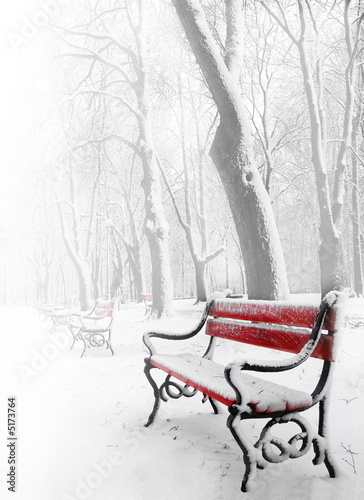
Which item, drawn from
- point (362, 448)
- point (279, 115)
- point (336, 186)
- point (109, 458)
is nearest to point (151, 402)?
point (109, 458)

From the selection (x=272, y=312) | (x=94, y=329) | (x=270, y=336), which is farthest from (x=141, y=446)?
(x=94, y=329)

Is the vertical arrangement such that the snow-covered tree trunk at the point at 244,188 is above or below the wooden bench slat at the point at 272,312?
above

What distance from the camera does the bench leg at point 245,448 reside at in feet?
6.97

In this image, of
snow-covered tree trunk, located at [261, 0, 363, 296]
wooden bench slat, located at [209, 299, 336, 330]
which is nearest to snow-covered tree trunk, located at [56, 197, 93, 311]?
snow-covered tree trunk, located at [261, 0, 363, 296]

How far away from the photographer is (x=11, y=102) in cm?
959

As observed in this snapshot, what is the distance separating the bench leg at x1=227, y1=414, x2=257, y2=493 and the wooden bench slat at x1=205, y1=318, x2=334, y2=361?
2.13ft

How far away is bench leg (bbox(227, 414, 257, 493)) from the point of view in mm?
2125

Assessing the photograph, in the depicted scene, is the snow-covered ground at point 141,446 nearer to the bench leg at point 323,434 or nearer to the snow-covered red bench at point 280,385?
the bench leg at point 323,434

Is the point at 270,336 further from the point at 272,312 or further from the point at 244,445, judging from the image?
the point at 244,445

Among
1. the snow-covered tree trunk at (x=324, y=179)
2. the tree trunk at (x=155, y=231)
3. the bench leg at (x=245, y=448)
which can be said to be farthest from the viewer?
the tree trunk at (x=155, y=231)

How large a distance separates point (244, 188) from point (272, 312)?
276cm

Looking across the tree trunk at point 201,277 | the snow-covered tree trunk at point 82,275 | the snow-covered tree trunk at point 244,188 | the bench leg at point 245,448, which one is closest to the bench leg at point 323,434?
the bench leg at point 245,448

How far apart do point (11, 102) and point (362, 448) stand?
10085mm

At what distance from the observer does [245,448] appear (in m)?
2.14
